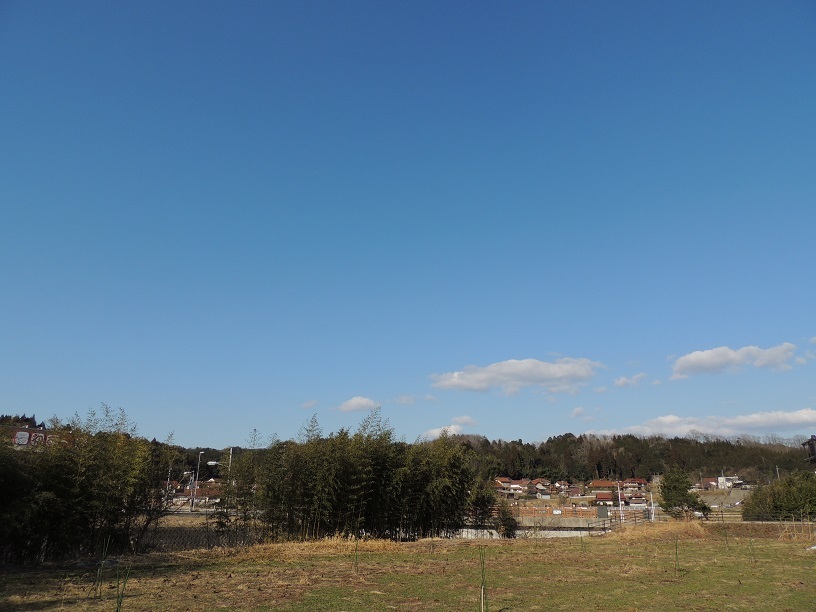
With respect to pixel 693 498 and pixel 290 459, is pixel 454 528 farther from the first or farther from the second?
pixel 693 498

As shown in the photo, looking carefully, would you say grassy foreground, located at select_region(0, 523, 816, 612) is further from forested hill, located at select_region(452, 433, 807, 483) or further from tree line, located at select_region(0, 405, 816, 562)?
forested hill, located at select_region(452, 433, 807, 483)

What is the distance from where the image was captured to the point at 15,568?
12.5 metres

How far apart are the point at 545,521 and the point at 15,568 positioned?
3053 centimetres

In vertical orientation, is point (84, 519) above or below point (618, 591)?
above

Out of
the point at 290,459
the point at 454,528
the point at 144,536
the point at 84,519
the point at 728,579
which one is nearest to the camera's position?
the point at 728,579

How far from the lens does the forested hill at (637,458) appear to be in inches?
3760

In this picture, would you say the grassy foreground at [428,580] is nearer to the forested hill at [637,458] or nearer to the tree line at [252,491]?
the tree line at [252,491]

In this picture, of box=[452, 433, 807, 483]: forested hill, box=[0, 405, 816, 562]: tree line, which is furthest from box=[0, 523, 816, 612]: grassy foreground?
box=[452, 433, 807, 483]: forested hill

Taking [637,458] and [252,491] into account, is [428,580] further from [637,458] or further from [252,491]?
[637,458]

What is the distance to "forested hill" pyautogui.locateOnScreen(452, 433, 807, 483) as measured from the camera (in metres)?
95.5

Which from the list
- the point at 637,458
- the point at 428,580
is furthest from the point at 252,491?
the point at 637,458

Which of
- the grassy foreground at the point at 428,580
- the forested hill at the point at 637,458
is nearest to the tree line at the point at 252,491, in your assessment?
the grassy foreground at the point at 428,580

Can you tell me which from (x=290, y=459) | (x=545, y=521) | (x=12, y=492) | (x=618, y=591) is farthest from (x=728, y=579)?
(x=545, y=521)

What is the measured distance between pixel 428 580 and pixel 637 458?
10612 centimetres
